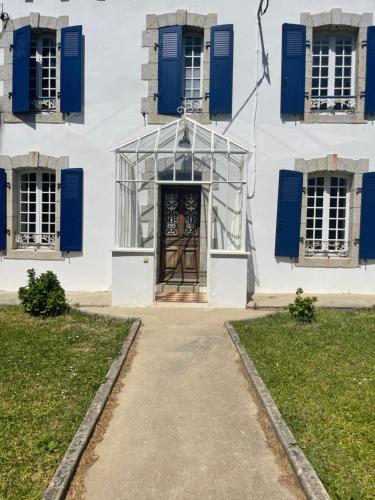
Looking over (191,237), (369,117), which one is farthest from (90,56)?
(369,117)

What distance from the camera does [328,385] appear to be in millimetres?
4473

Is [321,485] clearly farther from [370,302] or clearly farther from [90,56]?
[90,56]

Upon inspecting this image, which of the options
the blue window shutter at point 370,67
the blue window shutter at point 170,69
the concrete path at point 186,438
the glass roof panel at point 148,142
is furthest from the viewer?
the blue window shutter at point 170,69

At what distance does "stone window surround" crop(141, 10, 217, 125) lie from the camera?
9.10 metres

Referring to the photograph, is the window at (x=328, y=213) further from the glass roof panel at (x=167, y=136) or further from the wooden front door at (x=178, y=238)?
the glass roof panel at (x=167, y=136)

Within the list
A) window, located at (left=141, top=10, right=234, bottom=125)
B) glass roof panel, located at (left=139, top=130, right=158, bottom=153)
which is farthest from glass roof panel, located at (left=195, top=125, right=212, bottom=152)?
glass roof panel, located at (left=139, top=130, right=158, bottom=153)

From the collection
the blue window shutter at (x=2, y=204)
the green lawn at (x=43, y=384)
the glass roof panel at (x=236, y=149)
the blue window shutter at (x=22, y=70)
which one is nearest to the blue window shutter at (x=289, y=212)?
the glass roof panel at (x=236, y=149)

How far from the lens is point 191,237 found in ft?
30.8

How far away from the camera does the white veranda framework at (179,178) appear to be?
27.2 feet

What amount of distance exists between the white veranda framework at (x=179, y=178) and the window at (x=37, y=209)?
2.05 metres

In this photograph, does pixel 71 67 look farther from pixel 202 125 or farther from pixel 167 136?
pixel 202 125

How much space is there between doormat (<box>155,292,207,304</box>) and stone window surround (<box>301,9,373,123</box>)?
4314 millimetres

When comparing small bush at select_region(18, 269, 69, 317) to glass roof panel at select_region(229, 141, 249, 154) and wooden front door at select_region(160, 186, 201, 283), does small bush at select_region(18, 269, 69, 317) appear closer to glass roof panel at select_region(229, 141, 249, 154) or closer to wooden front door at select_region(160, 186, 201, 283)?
wooden front door at select_region(160, 186, 201, 283)

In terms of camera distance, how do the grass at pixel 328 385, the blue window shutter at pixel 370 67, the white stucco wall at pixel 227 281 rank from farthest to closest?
1. the blue window shutter at pixel 370 67
2. the white stucco wall at pixel 227 281
3. the grass at pixel 328 385
